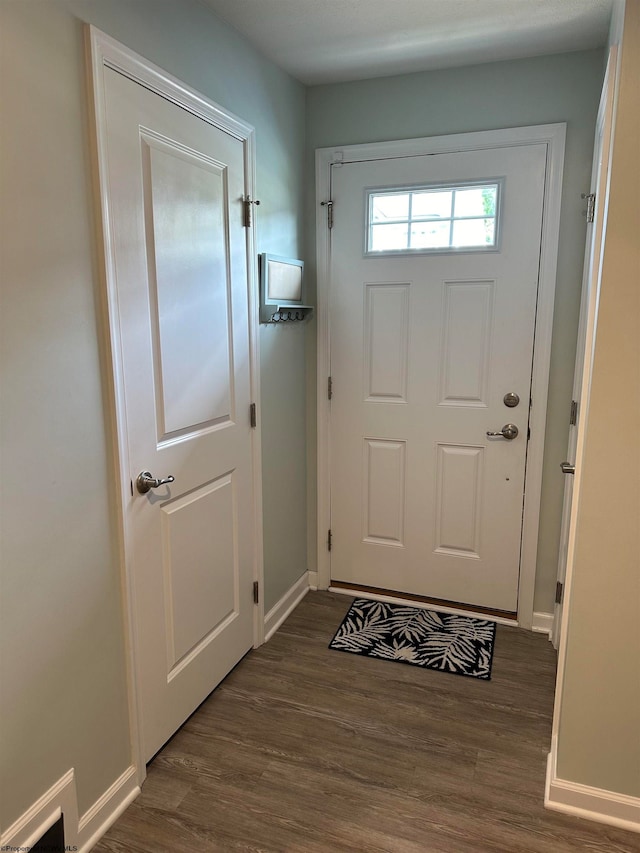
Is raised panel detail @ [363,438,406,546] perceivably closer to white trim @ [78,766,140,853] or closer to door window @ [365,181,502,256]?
door window @ [365,181,502,256]

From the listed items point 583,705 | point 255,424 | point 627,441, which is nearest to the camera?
point 627,441

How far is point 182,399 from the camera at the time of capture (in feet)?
6.27

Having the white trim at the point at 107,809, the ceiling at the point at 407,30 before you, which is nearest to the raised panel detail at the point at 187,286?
the ceiling at the point at 407,30

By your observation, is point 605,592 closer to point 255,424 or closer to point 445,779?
point 445,779

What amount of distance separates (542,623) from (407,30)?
251cm

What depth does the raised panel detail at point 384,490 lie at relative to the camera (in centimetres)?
287

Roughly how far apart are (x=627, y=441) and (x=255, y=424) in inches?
54.1

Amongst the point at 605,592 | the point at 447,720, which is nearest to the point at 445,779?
the point at 447,720

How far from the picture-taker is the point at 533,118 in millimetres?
2389

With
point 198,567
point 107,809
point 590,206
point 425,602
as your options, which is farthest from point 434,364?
point 107,809

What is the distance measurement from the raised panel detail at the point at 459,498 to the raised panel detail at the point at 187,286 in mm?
1147

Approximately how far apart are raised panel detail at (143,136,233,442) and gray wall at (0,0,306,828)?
256mm

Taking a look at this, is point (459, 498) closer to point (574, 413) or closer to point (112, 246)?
point (574, 413)

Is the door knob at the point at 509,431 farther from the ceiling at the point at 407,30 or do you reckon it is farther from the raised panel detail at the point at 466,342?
the ceiling at the point at 407,30
